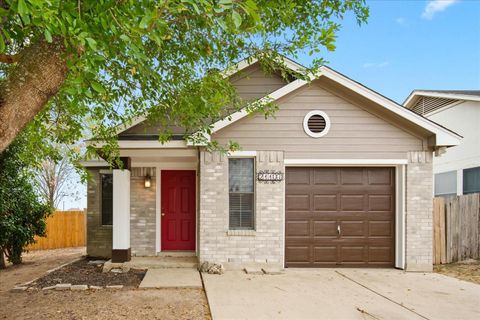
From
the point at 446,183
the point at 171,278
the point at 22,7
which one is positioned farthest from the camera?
the point at 446,183

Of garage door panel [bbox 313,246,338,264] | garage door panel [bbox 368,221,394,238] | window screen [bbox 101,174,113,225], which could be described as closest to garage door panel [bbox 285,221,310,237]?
garage door panel [bbox 313,246,338,264]

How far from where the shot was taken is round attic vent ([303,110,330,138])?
28.3 feet

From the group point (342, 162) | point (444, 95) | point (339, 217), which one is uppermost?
point (444, 95)

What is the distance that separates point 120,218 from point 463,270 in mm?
8378

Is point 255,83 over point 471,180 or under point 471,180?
over

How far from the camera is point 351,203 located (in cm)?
884

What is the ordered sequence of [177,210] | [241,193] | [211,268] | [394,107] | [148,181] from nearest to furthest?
1. [211,268]
2. [394,107]
3. [241,193]
4. [148,181]
5. [177,210]

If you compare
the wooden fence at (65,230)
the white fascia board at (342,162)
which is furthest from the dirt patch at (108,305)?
the wooden fence at (65,230)

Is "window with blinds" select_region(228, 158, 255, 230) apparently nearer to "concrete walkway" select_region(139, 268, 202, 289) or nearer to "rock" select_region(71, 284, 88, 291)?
"concrete walkway" select_region(139, 268, 202, 289)

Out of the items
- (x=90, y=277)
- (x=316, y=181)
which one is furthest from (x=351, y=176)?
(x=90, y=277)

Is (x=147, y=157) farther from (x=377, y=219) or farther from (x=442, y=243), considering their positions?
(x=442, y=243)

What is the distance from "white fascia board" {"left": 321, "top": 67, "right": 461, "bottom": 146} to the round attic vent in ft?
2.82

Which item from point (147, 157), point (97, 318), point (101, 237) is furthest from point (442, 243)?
point (101, 237)

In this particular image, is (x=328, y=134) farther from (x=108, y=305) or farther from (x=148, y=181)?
(x=108, y=305)
